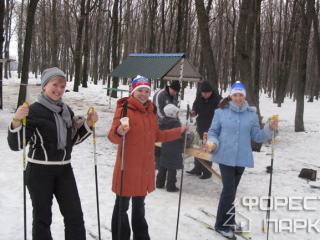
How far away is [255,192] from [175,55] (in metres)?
5.36

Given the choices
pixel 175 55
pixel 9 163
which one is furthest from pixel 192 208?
pixel 175 55

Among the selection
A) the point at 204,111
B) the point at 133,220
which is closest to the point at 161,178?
the point at 204,111

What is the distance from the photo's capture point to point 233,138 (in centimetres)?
479

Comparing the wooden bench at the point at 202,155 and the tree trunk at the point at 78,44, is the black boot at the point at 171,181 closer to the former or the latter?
the wooden bench at the point at 202,155

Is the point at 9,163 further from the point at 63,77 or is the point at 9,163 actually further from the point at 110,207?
the point at 63,77

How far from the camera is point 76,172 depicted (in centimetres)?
742

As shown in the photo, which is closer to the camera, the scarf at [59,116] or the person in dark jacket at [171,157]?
the scarf at [59,116]

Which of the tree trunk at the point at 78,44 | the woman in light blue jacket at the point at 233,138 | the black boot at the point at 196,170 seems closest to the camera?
the woman in light blue jacket at the point at 233,138

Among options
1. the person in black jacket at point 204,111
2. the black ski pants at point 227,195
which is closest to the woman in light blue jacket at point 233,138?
the black ski pants at point 227,195

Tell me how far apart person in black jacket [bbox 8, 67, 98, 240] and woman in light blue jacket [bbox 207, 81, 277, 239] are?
1.78 meters

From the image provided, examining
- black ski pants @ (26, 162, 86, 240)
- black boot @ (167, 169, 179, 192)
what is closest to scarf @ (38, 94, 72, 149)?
black ski pants @ (26, 162, 86, 240)

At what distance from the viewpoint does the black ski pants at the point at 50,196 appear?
3.46m

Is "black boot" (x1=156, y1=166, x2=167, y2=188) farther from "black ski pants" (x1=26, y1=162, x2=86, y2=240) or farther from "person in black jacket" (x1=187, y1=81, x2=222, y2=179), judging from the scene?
"black ski pants" (x1=26, y1=162, x2=86, y2=240)

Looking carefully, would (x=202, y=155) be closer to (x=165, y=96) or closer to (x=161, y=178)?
(x=161, y=178)
